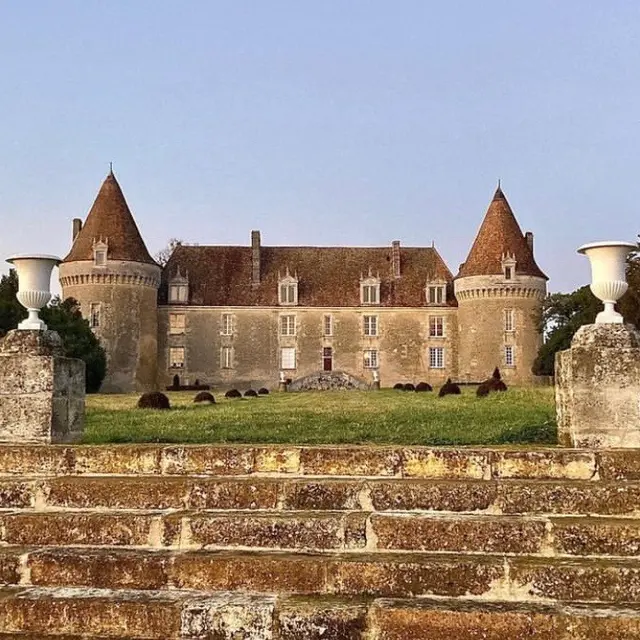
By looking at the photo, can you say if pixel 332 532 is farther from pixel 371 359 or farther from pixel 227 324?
pixel 371 359

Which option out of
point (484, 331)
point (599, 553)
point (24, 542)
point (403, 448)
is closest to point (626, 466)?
point (599, 553)

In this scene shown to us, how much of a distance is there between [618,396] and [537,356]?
43919mm

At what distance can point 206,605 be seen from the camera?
4012 mm

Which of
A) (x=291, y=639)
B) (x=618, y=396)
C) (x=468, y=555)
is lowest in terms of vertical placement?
(x=291, y=639)

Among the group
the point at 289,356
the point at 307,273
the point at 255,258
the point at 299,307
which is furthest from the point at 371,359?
the point at 255,258

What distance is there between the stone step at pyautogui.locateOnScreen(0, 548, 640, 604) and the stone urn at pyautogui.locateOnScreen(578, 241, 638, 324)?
91.3 inches

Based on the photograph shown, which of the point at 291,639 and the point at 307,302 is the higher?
the point at 307,302

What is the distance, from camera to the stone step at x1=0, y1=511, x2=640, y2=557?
4.45 meters

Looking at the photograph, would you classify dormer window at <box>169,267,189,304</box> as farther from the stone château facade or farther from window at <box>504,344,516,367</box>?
window at <box>504,344,516,367</box>

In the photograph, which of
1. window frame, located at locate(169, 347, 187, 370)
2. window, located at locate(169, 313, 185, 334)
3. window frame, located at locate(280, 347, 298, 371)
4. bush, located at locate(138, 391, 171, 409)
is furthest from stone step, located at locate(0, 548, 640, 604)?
window, located at locate(169, 313, 185, 334)

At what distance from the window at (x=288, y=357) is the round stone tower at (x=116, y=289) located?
840 centimetres

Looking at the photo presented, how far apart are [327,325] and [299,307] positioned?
7.19 ft

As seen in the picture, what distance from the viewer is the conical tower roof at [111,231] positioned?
4747 cm

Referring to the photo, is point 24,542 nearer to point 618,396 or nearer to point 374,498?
point 374,498
